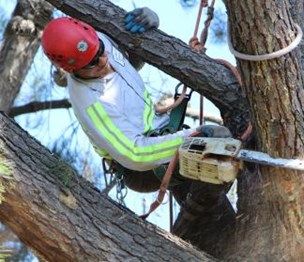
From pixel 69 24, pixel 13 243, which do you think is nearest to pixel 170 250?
pixel 69 24

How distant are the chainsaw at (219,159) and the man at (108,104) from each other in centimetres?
9

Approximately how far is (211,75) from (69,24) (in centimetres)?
54

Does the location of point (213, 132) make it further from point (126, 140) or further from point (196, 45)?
point (196, 45)

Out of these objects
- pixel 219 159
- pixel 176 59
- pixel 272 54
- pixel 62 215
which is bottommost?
pixel 62 215

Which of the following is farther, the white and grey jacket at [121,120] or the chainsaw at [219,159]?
the white and grey jacket at [121,120]

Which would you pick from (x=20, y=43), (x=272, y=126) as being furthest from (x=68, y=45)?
(x=20, y=43)

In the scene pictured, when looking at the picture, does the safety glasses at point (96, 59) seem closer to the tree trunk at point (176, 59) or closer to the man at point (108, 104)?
the man at point (108, 104)

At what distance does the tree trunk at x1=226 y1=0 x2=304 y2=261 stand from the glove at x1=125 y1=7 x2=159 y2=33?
2.35 ft

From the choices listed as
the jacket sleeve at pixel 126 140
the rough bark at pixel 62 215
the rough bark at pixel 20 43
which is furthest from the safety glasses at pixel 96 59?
the rough bark at pixel 20 43

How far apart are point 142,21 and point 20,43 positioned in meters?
1.64

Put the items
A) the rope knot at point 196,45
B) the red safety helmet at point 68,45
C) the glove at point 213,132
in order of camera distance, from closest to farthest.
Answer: the glove at point 213,132, the red safety helmet at point 68,45, the rope knot at point 196,45

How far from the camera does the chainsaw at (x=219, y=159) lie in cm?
256

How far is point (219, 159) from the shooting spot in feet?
8.61

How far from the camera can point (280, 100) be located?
2488 millimetres
